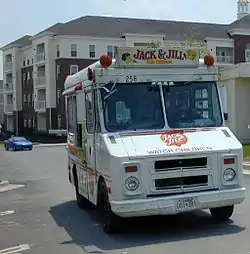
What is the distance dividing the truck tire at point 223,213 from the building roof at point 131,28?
59078mm

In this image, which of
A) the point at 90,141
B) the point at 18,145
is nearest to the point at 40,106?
the point at 18,145

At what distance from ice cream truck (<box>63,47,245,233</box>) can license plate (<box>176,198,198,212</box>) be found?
0.6 inches

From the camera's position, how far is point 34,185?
61.8 ft

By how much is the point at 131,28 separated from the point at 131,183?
6302 cm

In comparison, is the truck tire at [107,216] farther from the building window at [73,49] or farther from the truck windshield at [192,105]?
the building window at [73,49]

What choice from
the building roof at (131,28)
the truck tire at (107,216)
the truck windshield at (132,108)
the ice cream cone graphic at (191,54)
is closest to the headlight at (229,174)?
the truck windshield at (132,108)

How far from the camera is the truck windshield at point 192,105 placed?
965 cm

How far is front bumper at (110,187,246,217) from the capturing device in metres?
8.66

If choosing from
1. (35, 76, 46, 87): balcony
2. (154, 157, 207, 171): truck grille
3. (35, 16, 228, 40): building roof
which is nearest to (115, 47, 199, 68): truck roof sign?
(154, 157, 207, 171): truck grille

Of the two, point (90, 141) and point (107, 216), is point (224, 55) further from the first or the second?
point (107, 216)

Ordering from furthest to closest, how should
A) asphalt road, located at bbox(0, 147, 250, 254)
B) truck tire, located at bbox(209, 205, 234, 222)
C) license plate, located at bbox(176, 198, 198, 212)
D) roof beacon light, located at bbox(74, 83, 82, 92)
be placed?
roof beacon light, located at bbox(74, 83, 82, 92) < truck tire, located at bbox(209, 205, 234, 222) < license plate, located at bbox(176, 198, 198, 212) < asphalt road, located at bbox(0, 147, 250, 254)

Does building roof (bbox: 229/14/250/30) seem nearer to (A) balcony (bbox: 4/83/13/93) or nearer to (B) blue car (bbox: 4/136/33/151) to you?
(A) balcony (bbox: 4/83/13/93)

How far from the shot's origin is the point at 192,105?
9773mm

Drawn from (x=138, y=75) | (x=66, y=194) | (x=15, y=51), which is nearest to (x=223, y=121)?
(x=138, y=75)
